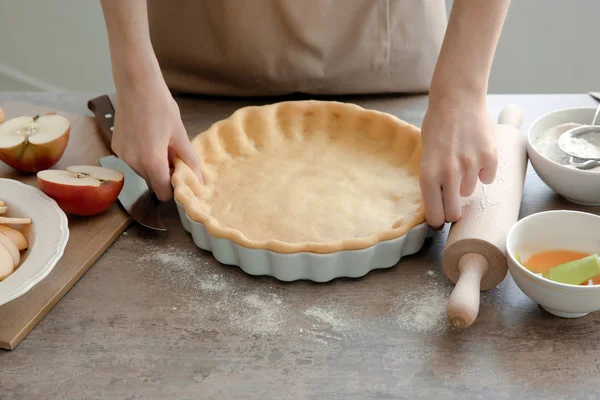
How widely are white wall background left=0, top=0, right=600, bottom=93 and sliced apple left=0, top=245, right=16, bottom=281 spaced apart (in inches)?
82.1

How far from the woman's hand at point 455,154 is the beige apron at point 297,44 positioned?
50cm

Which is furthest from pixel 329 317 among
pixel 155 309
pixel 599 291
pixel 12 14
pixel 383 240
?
pixel 12 14

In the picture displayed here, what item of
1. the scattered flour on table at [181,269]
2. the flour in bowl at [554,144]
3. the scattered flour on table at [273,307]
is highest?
the flour in bowl at [554,144]

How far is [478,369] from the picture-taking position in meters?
0.92

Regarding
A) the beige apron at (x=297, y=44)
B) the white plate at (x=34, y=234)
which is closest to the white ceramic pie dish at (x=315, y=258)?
the white plate at (x=34, y=234)

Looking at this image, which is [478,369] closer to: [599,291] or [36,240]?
[599,291]

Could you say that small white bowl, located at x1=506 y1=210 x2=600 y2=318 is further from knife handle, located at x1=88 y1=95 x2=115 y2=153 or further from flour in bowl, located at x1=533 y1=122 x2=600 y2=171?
knife handle, located at x1=88 y1=95 x2=115 y2=153

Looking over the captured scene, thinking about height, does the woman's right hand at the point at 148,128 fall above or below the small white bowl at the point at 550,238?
above

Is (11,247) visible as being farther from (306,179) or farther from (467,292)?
(467,292)

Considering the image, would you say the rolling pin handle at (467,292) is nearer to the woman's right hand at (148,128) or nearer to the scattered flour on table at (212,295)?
the scattered flour on table at (212,295)

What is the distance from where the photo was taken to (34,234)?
110 centimetres

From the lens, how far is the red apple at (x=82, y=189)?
1179mm

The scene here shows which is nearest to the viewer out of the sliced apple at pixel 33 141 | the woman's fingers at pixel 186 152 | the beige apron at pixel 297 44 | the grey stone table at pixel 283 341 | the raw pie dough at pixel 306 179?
the grey stone table at pixel 283 341

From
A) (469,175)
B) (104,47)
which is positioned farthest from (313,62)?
(104,47)
